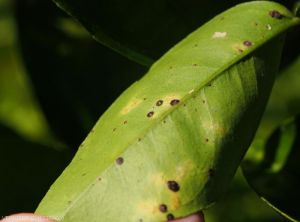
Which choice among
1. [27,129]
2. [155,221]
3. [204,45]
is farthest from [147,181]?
[27,129]

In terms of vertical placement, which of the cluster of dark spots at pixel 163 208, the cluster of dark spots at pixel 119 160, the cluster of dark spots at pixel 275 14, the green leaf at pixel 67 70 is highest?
the cluster of dark spots at pixel 275 14

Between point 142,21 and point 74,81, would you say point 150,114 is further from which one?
point 74,81

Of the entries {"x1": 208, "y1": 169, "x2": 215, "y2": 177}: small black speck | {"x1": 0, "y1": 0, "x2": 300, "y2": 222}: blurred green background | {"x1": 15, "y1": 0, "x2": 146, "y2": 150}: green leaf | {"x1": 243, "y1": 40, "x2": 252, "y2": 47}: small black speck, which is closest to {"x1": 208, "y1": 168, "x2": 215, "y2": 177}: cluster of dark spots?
{"x1": 208, "y1": 169, "x2": 215, "y2": 177}: small black speck

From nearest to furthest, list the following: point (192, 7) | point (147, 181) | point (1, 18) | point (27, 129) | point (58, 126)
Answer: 1. point (147, 181)
2. point (192, 7)
3. point (58, 126)
4. point (27, 129)
5. point (1, 18)

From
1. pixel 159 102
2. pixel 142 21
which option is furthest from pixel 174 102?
pixel 142 21

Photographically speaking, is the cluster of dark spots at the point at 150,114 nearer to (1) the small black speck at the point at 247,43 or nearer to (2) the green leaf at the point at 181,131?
(2) the green leaf at the point at 181,131

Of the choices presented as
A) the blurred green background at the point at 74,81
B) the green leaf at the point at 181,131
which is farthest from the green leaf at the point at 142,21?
the green leaf at the point at 181,131

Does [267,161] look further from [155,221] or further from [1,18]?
[1,18]
